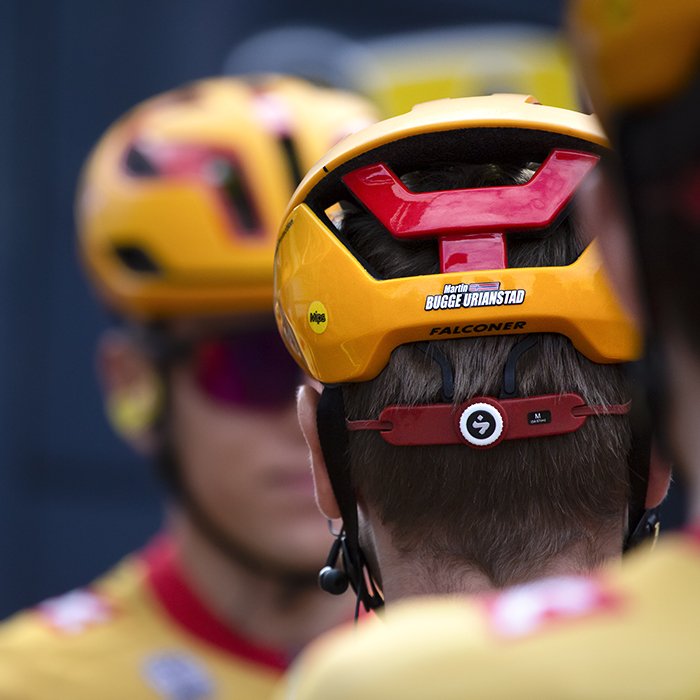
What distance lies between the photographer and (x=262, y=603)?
3.88 metres

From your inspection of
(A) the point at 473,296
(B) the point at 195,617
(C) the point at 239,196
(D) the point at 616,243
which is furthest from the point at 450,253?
(B) the point at 195,617

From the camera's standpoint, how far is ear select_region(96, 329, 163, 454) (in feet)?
13.3

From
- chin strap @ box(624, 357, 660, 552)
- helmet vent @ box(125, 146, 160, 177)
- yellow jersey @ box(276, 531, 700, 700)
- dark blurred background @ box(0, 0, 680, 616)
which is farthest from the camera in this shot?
dark blurred background @ box(0, 0, 680, 616)

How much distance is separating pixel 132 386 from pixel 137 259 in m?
0.56

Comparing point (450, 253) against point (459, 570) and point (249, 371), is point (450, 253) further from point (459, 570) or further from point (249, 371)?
point (249, 371)

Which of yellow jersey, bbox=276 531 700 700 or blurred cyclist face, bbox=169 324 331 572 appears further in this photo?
blurred cyclist face, bbox=169 324 331 572

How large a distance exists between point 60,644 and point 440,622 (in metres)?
3.08

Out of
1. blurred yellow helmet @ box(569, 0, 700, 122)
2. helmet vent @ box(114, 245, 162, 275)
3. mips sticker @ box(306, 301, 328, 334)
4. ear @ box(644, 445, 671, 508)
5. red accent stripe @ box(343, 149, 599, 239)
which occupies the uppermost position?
blurred yellow helmet @ box(569, 0, 700, 122)

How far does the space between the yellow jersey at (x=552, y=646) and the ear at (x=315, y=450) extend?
74 centimetres

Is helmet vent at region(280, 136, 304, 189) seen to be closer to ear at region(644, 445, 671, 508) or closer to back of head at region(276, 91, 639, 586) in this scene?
back of head at region(276, 91, 639, 586)

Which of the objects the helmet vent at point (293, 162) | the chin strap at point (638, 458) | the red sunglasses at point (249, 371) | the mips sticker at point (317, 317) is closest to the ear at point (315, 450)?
the mips sticker at point (317, 317)

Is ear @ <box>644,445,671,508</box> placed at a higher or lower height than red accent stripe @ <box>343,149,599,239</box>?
lower

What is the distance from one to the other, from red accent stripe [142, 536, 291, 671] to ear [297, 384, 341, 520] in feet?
6.97

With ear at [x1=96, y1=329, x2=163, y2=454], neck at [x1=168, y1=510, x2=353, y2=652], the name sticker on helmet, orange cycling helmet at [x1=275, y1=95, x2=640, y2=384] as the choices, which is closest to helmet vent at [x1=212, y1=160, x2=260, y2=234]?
ear at [x1=96, y1=329, x2=163, y2=454]
